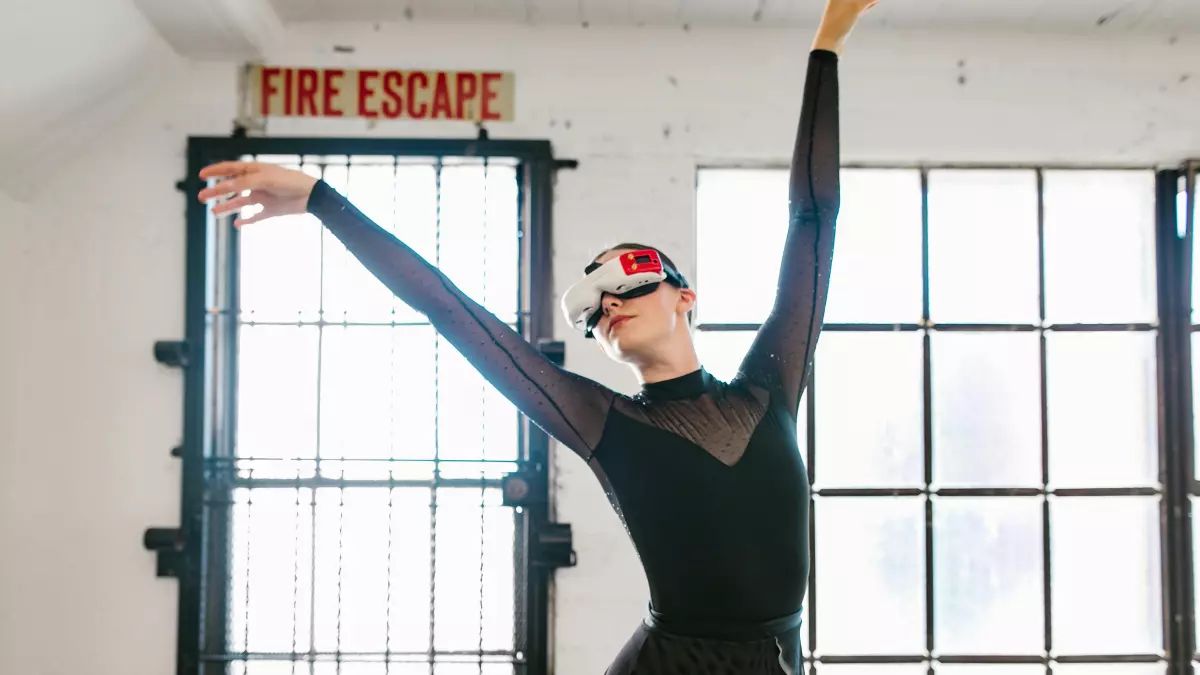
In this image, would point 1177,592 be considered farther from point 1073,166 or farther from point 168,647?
point 168,647

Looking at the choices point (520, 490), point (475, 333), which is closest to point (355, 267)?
point (520, 490)

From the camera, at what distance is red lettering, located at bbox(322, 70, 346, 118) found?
1.65 metres

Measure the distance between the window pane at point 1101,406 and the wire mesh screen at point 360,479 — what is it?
1.33m

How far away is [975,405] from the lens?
1777mm

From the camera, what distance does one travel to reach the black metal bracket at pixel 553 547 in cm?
158

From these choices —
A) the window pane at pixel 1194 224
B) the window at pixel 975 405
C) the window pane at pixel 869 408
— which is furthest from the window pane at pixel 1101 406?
the window pane at pixel 869 408

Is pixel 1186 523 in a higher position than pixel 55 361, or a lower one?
lower

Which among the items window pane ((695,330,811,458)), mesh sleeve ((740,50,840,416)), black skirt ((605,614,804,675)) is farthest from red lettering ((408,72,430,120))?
black skirt ((605,614,804,675))

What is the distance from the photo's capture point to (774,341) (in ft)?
3.48

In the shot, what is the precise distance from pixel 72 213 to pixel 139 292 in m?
0.24

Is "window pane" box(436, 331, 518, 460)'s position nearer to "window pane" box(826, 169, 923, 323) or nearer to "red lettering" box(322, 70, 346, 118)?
"red lettering" box(322, 70, 346, 118)

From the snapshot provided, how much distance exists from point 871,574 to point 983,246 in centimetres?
86

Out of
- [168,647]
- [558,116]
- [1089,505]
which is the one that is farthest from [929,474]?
[168,647]

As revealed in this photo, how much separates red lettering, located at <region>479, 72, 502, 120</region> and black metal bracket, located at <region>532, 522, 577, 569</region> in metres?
0.94
